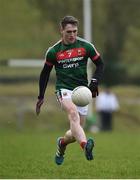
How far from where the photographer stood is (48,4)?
4209cm

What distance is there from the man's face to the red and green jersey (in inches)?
4.3

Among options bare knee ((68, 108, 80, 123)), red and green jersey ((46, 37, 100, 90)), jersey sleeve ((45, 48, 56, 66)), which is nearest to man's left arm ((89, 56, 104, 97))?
red and green jersey ((46, 37, 100, 90))

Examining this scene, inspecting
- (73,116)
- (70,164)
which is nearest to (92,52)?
(73,116)

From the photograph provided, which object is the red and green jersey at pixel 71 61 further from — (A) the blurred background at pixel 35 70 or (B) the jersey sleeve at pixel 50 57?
(A) the blurred background at pixel 35 70

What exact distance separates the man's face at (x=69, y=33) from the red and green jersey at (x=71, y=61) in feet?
0.36

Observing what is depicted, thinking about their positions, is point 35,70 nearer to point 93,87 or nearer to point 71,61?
point 71,61

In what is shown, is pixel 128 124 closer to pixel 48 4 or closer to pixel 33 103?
pixel 33 103

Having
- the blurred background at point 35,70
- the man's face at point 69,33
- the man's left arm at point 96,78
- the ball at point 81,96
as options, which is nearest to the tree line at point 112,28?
the blurred background at point 35,70

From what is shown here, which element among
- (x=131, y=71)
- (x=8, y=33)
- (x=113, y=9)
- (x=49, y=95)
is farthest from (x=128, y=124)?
(x=113, y=9)

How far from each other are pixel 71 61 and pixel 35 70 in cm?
2263

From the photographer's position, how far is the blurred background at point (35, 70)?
3195cm

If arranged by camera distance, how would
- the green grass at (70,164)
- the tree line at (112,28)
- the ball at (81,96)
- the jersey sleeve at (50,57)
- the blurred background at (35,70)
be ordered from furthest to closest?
the tree line at (112,28) → the blurred background at (35,70) → the jersey sleeve at (50,57) → the ball at (81,96) → the green grass at (70,164)

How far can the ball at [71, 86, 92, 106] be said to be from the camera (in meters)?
10.7

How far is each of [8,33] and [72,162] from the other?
22393mm
